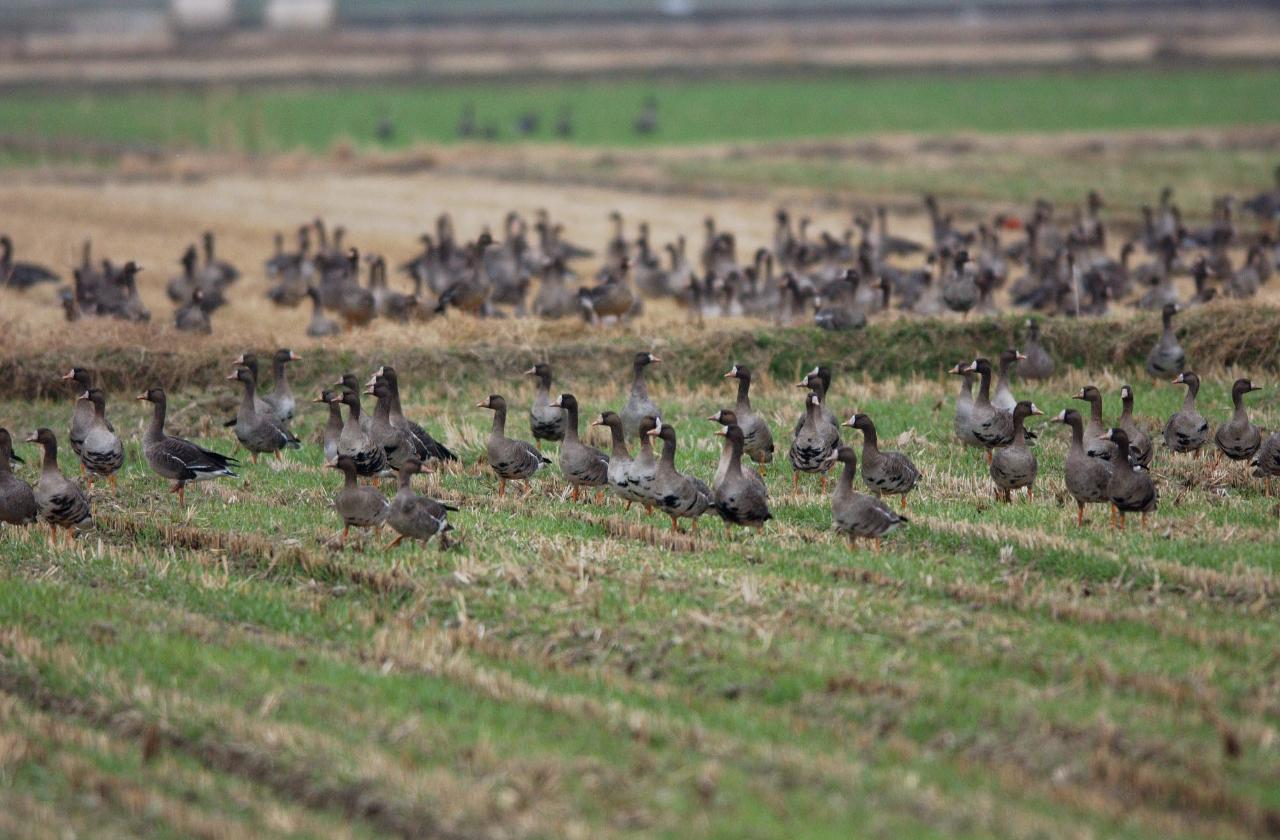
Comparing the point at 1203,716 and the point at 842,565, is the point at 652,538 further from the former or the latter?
the point at 1203,716

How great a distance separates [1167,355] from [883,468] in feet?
22.2

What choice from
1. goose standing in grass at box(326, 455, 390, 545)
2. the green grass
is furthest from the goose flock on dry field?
the green grass

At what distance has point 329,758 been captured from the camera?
884 centimetres

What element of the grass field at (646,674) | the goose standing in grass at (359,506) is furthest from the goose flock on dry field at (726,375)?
the grass field at (646,674)

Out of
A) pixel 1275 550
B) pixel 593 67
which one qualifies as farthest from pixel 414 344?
pixel 593 67

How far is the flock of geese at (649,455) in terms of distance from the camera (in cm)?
1312

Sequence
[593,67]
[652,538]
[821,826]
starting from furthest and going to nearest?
1. [593,67]
2. [652,538]
3. [821,826]

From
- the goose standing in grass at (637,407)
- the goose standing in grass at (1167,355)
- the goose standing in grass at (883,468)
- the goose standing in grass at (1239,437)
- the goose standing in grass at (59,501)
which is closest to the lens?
the goose standing in grass at (59,501)

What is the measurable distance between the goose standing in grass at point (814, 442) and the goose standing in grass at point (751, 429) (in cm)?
62

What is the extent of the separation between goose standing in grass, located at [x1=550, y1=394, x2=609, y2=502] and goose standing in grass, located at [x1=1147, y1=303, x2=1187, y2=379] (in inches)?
310

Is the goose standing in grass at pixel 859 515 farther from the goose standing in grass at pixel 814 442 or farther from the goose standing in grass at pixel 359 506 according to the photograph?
the goose standing in grass at pixel 359 506

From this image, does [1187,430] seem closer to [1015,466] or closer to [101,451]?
[1015,466]

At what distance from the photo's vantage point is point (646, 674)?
33.3 ft

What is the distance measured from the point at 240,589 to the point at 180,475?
136 inches
